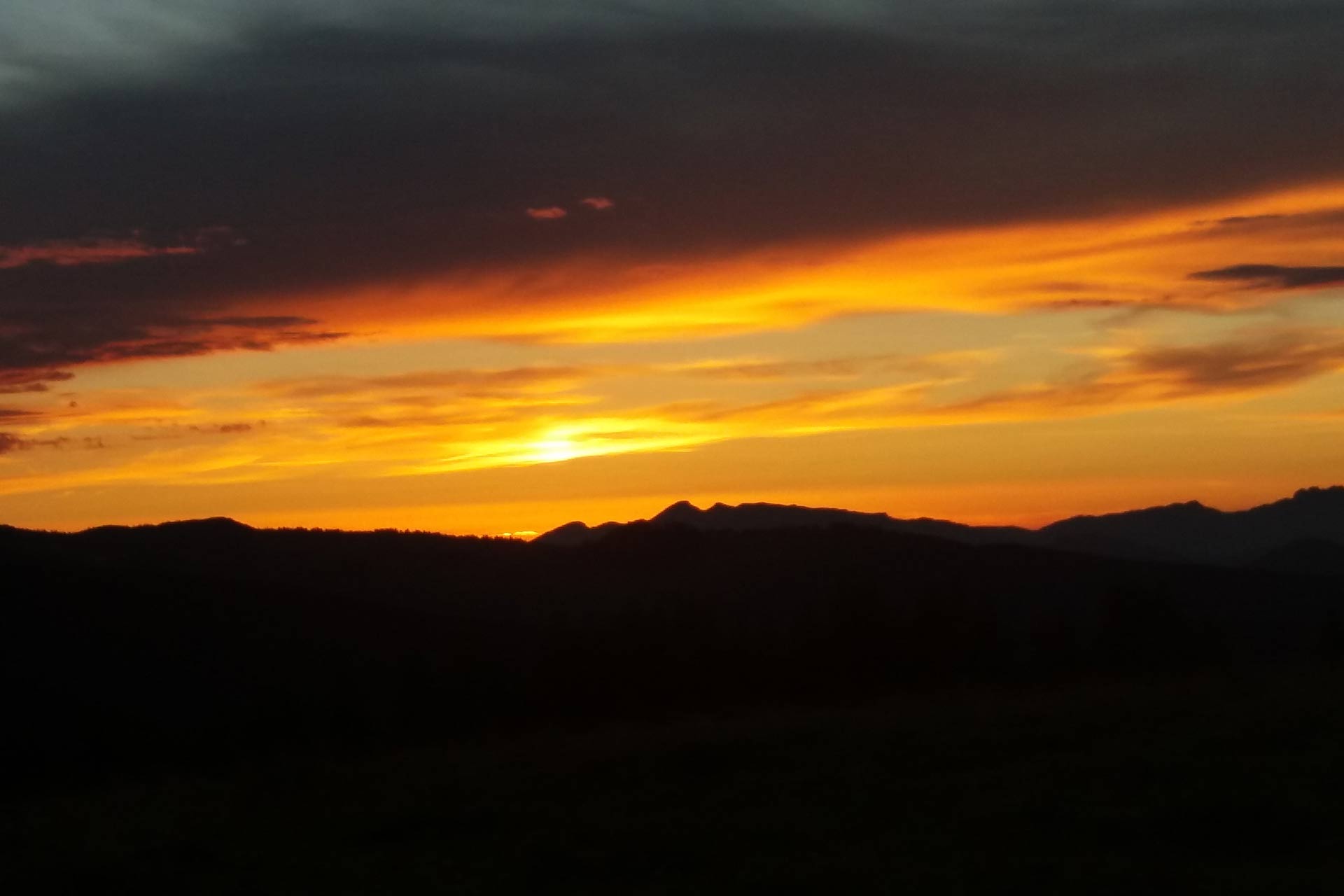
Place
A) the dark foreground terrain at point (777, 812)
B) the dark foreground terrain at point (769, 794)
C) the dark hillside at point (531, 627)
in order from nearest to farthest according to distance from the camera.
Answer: the dark foreground terrain at point (777, 812)
the dark foreground terrain at point (769, 794)
the dark hillside at point (531, 627)

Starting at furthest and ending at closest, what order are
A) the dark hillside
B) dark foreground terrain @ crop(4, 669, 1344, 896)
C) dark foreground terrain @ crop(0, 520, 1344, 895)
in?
1. the dark hillside
2. dark foreground terrain @ crop(0, 520, 1344, 895)
3. dark foreground terrain @ crop(4, 669, 1344, 896)

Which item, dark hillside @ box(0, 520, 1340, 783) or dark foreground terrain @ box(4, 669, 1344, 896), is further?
dark hillside @ box(0, 520, 1340, 783)

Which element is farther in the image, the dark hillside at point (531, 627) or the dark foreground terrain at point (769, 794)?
the dark hillside at point (531, 627)

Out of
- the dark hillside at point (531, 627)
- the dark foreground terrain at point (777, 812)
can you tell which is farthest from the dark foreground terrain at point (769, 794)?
the dark hillside at point (531, 627)

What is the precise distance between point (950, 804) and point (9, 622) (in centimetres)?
5301

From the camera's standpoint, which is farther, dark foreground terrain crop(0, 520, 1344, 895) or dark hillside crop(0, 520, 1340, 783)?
dark hillside crop(0, 520, 1340, 783)

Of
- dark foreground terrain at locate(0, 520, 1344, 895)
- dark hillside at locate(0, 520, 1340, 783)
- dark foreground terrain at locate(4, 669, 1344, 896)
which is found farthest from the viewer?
dark hillside at locate(0, 520, 1340, 783)

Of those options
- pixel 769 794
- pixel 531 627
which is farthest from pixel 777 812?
pixel 531 627

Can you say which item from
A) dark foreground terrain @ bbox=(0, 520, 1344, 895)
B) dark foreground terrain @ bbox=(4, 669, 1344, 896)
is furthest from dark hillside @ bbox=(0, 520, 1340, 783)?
dark foreground terrain @ bbox=(4, 669, 1344, 896)

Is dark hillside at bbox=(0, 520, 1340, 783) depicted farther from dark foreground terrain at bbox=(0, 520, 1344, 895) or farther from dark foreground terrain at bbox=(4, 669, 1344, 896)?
dark foreground terrain at bbox=(4, 669, 1344, 896)

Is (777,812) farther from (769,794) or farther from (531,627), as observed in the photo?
(531,627)

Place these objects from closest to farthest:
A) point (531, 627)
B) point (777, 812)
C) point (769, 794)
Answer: point (777, 812) → point (769, 794) → point (531, 627)

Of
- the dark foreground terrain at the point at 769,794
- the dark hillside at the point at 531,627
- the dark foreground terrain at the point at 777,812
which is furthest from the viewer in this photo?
the dark hillside at the point at 531,627

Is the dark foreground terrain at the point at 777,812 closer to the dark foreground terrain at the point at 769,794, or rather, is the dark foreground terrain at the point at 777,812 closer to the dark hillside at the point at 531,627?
the dark foreground terrain at the point at 769,794
